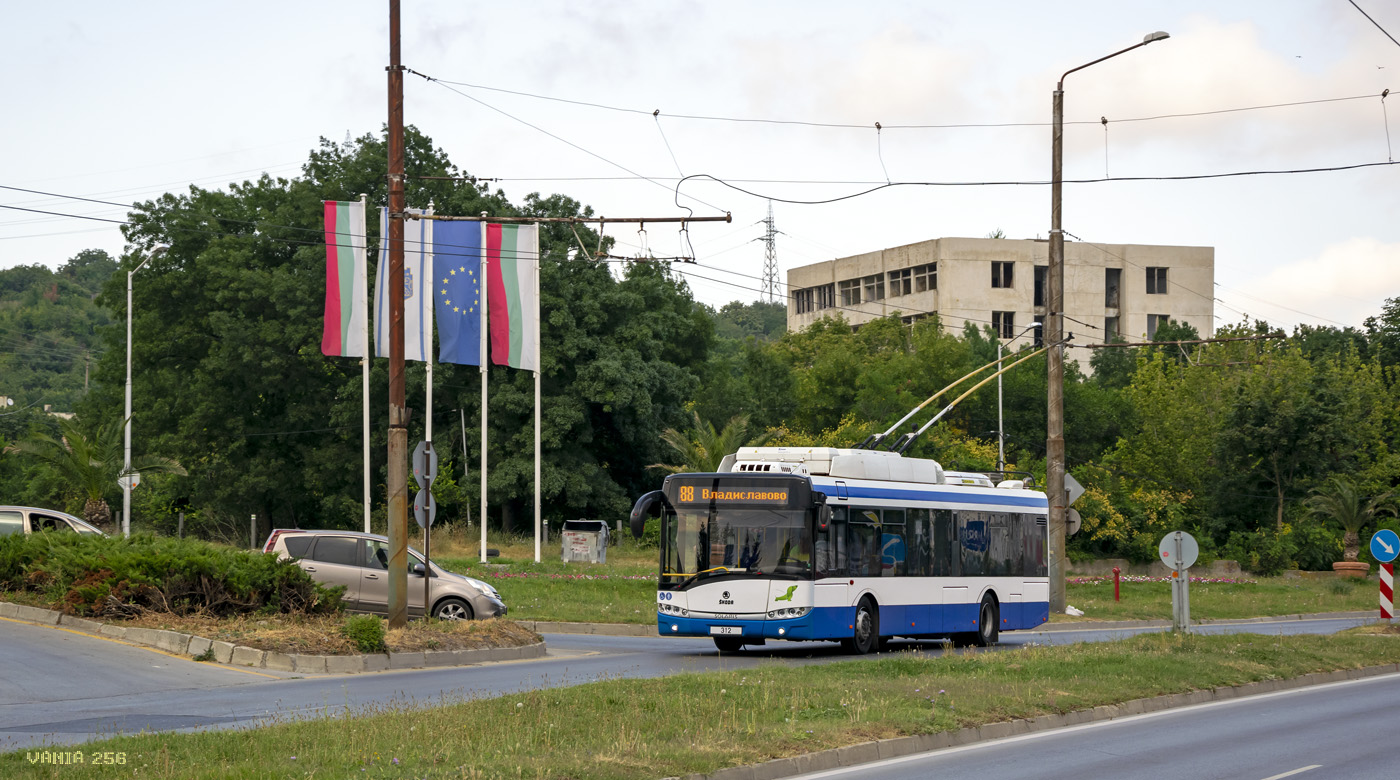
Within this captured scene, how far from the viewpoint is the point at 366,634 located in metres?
17.5

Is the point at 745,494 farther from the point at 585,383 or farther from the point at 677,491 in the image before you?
the point at 585,383

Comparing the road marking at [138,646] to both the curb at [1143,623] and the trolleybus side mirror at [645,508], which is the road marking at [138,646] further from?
the curb at [1143,623]

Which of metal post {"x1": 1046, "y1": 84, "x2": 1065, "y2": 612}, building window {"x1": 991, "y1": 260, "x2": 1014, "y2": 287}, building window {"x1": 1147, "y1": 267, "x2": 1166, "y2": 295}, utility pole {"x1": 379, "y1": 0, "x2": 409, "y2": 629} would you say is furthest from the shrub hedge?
building window {"x1": 1147, "y1": 267, "x2": 1166, "y2": 295}

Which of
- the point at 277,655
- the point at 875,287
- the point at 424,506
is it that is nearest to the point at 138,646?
the point at 277,655

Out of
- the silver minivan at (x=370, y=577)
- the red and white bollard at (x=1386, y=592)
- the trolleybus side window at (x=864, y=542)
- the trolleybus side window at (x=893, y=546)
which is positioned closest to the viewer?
the trolleybus side window at (x=864, y=542)

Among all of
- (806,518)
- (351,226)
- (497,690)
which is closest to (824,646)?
(806,518)

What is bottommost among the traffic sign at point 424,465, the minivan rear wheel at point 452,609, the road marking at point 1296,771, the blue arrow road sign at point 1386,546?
the minivan rear wheel at point 452,609

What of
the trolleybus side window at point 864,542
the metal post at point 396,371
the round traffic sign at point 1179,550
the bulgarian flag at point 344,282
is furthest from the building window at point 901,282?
the metal post at point 396,371

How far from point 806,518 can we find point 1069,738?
8503 millimetres

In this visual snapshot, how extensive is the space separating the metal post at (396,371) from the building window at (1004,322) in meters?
85.4

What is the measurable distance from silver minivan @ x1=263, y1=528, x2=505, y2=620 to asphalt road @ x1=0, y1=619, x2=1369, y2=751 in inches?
78.5

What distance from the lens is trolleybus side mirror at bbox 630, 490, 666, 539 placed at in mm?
20469

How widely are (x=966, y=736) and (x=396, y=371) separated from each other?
10028mm

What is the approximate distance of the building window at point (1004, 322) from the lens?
10181 centimetres
